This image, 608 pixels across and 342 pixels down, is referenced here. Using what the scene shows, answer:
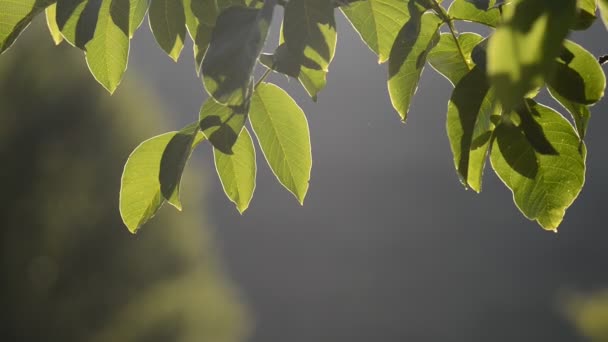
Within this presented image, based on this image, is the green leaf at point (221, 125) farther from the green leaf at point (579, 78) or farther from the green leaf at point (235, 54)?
the green leaf at point (579, 78)

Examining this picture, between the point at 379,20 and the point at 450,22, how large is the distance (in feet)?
0.21

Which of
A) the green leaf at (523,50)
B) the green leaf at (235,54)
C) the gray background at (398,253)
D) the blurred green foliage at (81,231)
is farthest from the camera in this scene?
the gray background at (398,253)

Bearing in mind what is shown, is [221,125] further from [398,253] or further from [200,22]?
[398,253]

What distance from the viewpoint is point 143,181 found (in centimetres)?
71

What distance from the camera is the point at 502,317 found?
55.6 ft

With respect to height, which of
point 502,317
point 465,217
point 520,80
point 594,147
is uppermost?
point 520,80

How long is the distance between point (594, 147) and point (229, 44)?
12655 millimetres

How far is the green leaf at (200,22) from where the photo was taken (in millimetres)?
639

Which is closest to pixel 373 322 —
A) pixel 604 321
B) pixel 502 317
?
pixel 502 317

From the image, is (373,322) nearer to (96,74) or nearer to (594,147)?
(594,147)

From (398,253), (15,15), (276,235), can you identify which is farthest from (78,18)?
(398,253)

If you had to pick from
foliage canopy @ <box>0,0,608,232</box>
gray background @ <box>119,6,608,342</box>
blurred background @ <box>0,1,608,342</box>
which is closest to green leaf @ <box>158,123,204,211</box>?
foliage canopy @ <box>0,0,608,232</box>

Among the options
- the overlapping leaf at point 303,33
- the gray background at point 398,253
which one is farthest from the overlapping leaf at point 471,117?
the gray background at point 398,253

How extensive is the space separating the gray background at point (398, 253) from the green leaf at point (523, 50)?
15405 millimetres
